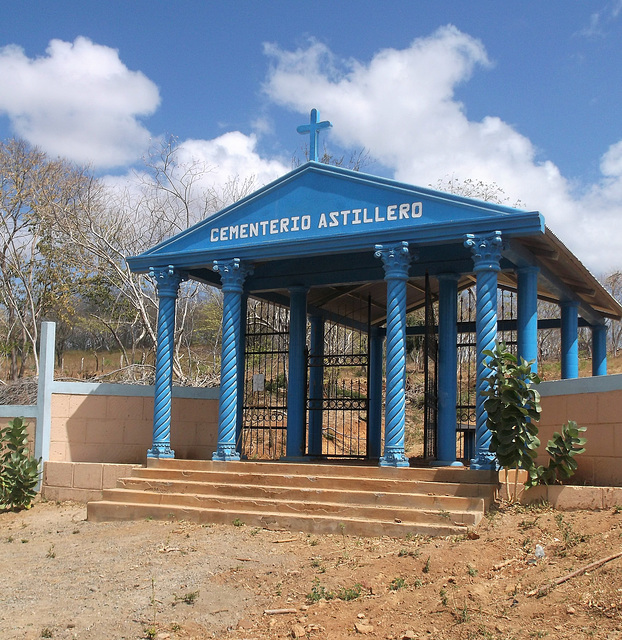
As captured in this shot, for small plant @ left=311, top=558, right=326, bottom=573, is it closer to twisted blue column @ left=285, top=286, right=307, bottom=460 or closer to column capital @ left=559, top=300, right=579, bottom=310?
twisted blue column @ left=285, top=286, right=307, bottom=460

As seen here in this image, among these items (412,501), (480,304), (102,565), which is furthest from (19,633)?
(480,304)

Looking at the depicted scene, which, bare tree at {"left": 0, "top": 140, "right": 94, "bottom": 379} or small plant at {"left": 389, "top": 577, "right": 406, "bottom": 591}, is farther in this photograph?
bare tree at {"left": 0, "top": 140, "right": 94, "bottom": 379}

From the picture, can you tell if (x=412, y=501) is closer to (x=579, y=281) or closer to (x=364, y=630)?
(x=364, y=630)

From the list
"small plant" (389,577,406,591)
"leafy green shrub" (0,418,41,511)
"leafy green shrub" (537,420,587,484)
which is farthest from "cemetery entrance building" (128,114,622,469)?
"small plant" (389,577,406,591)

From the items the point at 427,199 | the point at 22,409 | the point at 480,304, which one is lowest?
the point at 22,409

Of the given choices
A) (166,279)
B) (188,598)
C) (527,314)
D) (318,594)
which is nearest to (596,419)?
(527,314)

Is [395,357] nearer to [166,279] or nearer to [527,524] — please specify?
[527,524]

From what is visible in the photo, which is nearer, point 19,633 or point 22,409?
point 19,633

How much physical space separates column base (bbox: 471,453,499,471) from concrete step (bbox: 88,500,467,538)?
1.20 meters

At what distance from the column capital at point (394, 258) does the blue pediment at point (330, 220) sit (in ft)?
0.43

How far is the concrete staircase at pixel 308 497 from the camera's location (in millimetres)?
9000

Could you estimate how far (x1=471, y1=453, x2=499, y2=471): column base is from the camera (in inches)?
381

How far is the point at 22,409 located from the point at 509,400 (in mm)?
8462

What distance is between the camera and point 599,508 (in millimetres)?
8539
